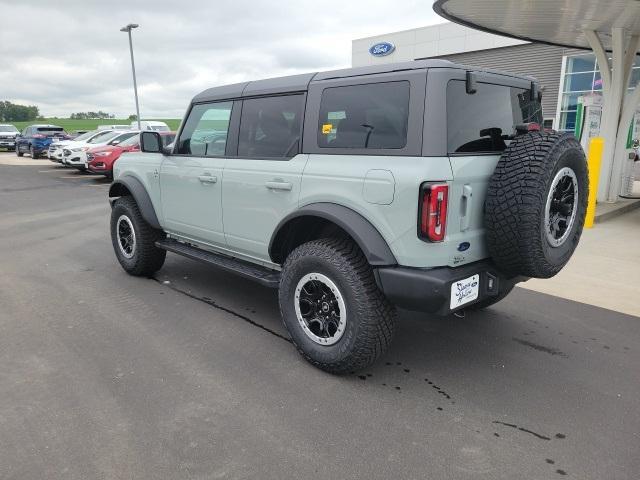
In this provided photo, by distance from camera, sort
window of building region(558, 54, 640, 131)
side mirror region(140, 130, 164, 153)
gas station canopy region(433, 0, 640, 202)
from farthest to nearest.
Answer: window of building region(558, 54, 640, 131), gas station canopy region(433, 0, 640, 202), side mirror region(140, 130, 164, 153)

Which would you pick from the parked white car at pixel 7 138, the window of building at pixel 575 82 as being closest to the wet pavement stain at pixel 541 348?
the window of building at pixel 575 82

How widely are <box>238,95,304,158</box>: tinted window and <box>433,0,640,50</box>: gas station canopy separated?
283 inches

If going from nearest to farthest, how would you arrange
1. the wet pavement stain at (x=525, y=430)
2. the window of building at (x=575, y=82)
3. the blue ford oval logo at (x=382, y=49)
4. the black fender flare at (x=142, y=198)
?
the wet pavement stain at (x=525, y=430) → the black fender flare at (x=142, y=198) → the window of building at (x=575, y=82) → the blue ford oval logo at (x=382, y=49)

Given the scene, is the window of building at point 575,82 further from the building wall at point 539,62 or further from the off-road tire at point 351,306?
the off-road tire at point 351,306

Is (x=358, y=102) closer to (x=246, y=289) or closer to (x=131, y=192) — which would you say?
(x=246, y=289)

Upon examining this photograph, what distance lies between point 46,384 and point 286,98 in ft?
8.35

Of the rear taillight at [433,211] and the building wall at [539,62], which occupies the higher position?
the building wall at [539,62]

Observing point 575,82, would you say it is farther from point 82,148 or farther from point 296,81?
point 296,81

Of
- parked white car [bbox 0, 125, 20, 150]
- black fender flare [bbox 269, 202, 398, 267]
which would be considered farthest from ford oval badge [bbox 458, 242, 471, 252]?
parked white car [bbox 0, 125, 20, 150]

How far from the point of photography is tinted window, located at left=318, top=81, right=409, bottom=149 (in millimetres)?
2990

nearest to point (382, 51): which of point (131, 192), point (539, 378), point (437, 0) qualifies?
point (437, 0)

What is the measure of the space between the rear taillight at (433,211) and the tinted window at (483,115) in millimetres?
327

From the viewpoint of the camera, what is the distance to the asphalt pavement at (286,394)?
2.44 meters

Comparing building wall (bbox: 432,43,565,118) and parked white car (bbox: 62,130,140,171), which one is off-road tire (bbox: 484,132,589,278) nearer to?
parked white car (bbox: 62,130,140,171)
